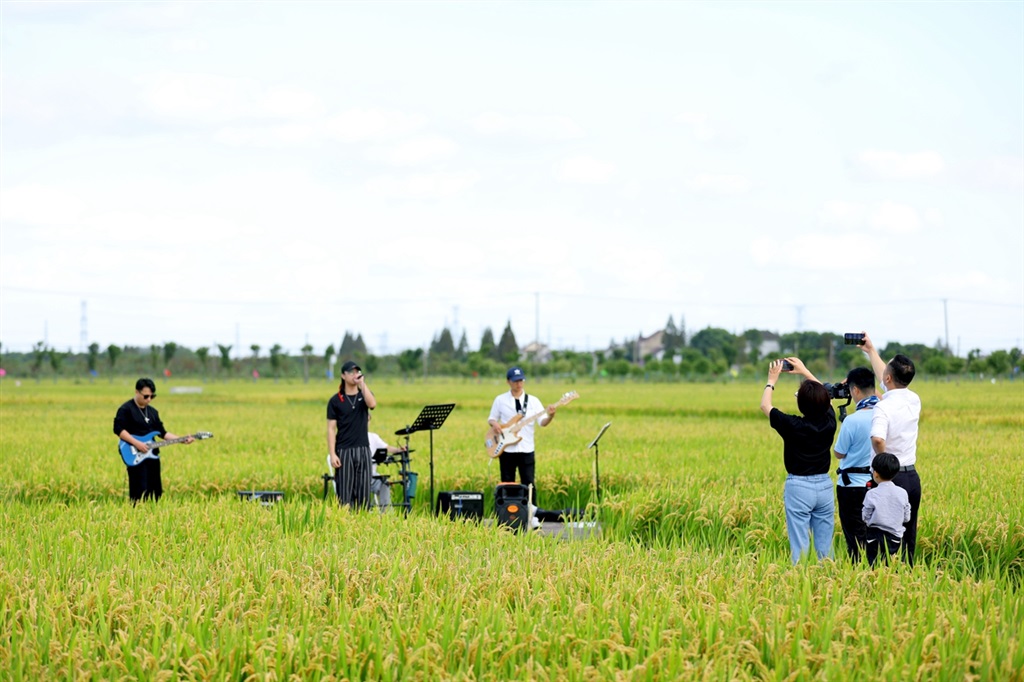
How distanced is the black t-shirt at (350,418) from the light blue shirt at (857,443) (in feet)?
16.4

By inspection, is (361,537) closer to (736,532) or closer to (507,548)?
(507,548)

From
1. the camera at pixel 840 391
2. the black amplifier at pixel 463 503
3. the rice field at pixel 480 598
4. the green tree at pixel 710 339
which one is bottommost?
the black amplifier at pixel 463 503

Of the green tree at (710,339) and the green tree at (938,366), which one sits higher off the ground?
the green tree at (710,339)

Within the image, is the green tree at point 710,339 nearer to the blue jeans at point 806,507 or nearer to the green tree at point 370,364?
the green tree at point 370,364

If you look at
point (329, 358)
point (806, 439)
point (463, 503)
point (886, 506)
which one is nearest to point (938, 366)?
point (329, 358)

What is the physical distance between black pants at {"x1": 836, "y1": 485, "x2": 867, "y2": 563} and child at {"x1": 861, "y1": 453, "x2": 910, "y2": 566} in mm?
448

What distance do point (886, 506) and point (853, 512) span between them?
2.17 feet

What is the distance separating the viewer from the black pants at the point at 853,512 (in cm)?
768

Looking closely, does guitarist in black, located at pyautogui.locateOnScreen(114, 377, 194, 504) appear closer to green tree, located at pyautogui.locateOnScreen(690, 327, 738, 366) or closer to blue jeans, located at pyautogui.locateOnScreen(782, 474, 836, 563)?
blue jeans, located at pyautogui.locateOnScreen(782, 474, 836, 563)

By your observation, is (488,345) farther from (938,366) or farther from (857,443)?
(857,443)

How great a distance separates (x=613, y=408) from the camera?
33.4m

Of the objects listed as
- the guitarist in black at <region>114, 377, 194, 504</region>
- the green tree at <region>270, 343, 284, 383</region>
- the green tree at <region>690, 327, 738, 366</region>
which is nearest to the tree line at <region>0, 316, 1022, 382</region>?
the green tree at <region>270, 343, 284, 383</region>

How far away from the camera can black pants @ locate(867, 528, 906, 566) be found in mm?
7148

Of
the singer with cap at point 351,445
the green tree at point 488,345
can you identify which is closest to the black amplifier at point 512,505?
the singer with cap at point 351,445
